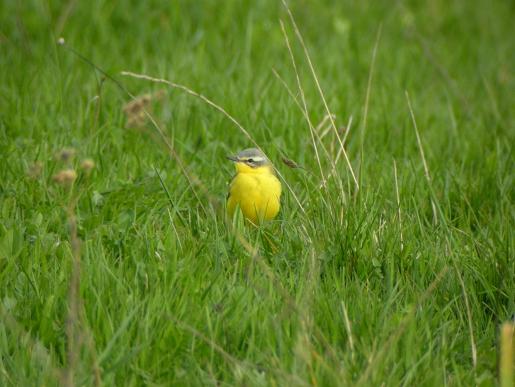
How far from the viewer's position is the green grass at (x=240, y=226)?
3.56 meters

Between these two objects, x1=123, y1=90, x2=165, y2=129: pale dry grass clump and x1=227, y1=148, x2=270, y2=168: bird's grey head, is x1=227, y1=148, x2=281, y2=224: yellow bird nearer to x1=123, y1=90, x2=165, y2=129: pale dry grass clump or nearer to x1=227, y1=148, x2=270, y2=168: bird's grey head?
x1=227, y1=148, x2=270, y2=168: bird's grey head

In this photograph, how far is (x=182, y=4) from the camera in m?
8.20

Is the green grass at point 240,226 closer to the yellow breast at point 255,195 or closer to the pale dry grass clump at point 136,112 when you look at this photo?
the yellow breast at point 255,195

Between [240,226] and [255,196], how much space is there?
1.38ft

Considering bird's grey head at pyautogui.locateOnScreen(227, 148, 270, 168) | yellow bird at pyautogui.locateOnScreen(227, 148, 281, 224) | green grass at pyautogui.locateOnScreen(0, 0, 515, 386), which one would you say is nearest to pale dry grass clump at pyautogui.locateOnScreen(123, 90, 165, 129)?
green grass at pyautogui.locateOnScreen(0, 0, 515, 386)

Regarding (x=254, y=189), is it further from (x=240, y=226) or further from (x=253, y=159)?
(x=240, y=226)

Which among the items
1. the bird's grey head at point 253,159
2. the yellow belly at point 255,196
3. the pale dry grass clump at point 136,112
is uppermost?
the pale dry grass clump at point 136,112

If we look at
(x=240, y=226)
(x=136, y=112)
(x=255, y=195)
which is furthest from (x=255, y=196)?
(x=136, y=112)

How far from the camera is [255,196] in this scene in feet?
16.5

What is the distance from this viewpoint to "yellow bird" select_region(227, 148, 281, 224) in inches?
199

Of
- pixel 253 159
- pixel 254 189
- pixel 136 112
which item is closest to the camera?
pixel 136 112

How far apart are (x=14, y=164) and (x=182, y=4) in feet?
11.5

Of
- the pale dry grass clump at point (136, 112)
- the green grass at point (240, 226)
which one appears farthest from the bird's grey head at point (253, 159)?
the pale dry grass clump at point (136, 112)

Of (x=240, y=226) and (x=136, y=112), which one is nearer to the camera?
(x=136, y=112)
